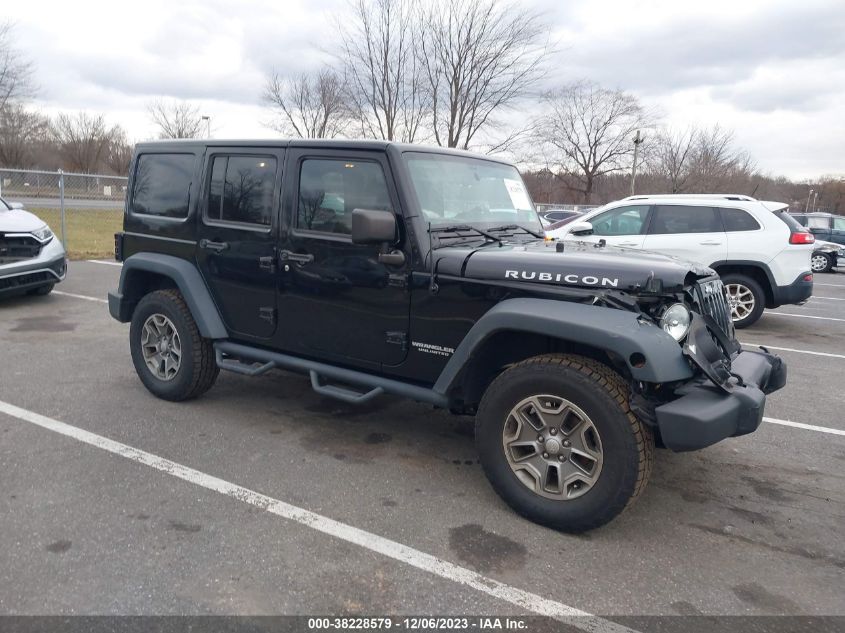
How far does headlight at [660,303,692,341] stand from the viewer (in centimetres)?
299

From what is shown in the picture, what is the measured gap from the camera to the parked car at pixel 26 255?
789cm

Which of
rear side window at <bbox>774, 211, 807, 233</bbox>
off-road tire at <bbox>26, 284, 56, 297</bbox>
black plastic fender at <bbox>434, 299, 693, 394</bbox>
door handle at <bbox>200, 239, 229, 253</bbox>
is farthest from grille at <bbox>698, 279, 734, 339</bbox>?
off-road tire at <bbox>26, 284, 56, 297</bbox>

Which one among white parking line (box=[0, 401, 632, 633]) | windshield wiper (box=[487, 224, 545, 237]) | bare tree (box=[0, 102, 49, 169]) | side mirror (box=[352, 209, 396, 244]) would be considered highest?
bare tree (box=[0, 102, 49, 169])

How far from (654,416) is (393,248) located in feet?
5.49

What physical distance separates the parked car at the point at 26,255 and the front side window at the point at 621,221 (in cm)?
773

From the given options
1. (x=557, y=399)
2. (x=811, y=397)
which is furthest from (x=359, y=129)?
(x=557, y=399)

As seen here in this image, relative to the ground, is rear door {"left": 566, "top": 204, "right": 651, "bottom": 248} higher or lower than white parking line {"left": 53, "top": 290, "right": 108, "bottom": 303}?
higher

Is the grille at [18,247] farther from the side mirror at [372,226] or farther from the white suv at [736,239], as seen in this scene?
the white suv at [736,239]

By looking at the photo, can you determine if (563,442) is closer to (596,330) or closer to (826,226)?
(596,330)

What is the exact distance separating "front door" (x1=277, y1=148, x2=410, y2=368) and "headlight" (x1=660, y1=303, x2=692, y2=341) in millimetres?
1415

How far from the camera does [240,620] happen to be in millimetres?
2408

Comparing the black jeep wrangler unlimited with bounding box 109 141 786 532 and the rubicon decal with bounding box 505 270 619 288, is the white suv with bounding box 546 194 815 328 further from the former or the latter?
the rubicon decal with bounding box 505 270 619 288

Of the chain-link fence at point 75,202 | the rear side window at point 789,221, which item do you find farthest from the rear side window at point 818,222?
the chain-link fence at point 75,202

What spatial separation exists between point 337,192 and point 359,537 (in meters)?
2.08
